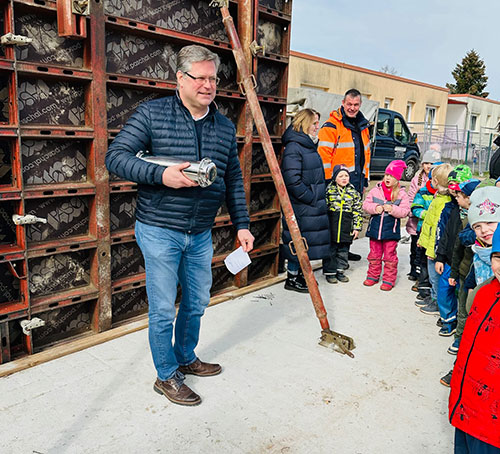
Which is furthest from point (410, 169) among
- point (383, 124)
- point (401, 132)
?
point (383, 124)

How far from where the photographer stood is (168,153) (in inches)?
103

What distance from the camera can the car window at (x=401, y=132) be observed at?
1363 cm

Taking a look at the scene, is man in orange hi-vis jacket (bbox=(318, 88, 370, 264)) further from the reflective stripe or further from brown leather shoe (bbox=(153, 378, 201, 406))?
brown leather shoe (bbox=(153, 378, 201, 406))

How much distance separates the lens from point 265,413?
2.74 m

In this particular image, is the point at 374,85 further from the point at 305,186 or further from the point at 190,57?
the point at 190,57

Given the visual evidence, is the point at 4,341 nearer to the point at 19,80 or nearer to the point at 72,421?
the point at 72,421

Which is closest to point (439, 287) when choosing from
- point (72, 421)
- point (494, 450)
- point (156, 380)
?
point (494, 450)

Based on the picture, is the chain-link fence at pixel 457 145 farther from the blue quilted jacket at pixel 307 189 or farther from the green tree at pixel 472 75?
the green tree at pixel 472 75

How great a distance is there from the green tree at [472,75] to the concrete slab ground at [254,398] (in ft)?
154

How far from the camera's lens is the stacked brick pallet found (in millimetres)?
3014

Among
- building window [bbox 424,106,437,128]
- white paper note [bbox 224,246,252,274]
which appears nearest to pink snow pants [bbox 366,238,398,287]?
white paper note [bbox 224,246,252,274]

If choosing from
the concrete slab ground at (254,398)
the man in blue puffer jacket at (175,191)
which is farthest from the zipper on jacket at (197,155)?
the concrete slab ground at (254,398)

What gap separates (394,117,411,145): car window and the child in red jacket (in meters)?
12.5

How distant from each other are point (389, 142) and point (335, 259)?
9060 millimetres
